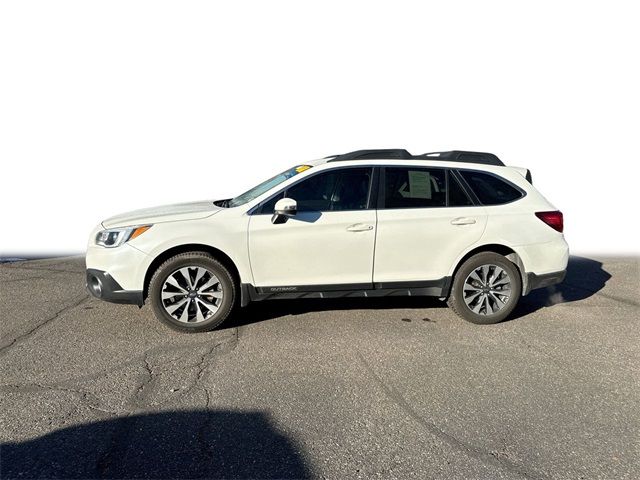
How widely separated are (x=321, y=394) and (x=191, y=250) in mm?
1972

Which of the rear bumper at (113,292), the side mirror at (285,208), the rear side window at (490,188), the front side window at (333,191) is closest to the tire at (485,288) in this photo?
the rear side window at (490,188)

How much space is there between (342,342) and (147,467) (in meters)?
2.01

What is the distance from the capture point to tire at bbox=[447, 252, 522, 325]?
441 cm

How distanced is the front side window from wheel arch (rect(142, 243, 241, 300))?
0.69 metres

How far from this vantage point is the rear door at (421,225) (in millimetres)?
4270

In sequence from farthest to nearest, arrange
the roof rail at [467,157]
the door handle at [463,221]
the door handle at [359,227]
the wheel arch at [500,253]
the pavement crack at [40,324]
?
the roof rail at [467,157]
the wheel arch at [500,253]
the door handle at [463,221]
the door handle at [359,227]
the pavement crack at [40,324]

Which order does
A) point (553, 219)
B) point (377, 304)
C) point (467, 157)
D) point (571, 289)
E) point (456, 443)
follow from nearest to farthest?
point (456, 443), point (553, 219), point (467, 157), point (377, 304), point (571, 289)

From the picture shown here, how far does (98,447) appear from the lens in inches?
96.0

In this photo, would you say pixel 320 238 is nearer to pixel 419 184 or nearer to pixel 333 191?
pixel 333 191

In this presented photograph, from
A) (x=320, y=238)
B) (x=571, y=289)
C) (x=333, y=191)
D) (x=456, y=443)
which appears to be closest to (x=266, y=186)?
(x=333, y=191)

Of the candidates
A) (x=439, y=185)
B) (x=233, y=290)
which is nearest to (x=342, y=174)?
(x=439, y=185)

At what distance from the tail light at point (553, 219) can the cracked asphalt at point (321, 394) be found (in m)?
1.02

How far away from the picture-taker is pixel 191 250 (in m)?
4.16

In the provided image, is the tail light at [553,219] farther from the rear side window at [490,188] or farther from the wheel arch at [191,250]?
the wheel arch at [191,250]
